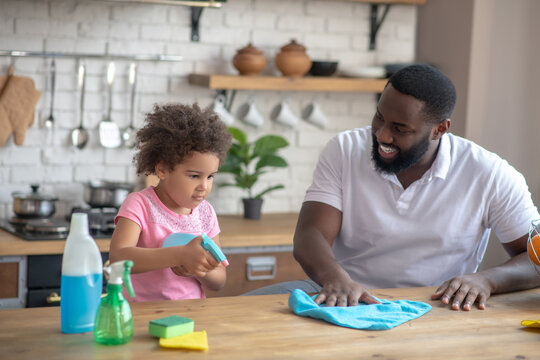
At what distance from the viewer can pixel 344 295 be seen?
1800mm

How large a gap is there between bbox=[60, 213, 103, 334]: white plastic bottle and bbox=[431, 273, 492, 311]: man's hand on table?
35.5 inches

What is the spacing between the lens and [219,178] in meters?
3.69

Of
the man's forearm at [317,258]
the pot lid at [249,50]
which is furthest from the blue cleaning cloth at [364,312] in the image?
the pot lid at [249,50]

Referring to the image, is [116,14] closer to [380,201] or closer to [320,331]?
[380,201]

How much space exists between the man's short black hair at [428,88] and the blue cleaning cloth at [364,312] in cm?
71

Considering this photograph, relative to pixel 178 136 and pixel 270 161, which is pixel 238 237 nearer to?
pixel 270 161

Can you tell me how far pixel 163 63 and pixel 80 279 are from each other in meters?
2.24

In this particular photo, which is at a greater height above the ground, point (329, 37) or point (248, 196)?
point (329, 37)

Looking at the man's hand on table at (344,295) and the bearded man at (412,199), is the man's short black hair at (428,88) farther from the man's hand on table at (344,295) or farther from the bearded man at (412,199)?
the man's hand on table at (344,295)

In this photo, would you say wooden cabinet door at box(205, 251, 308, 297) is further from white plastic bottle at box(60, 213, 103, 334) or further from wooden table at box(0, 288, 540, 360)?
white plastic bottle at box(60, 213, 103, 334)

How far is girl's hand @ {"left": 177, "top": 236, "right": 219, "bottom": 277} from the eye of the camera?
160 cm

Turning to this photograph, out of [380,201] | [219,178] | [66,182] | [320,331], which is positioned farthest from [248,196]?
[320,331]

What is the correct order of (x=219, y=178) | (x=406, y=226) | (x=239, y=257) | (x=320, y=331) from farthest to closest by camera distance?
(x=219, y=178)
(x=239, y=257)
(x=406, y=226)
(x=320, y=331)

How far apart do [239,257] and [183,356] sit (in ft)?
5.95
